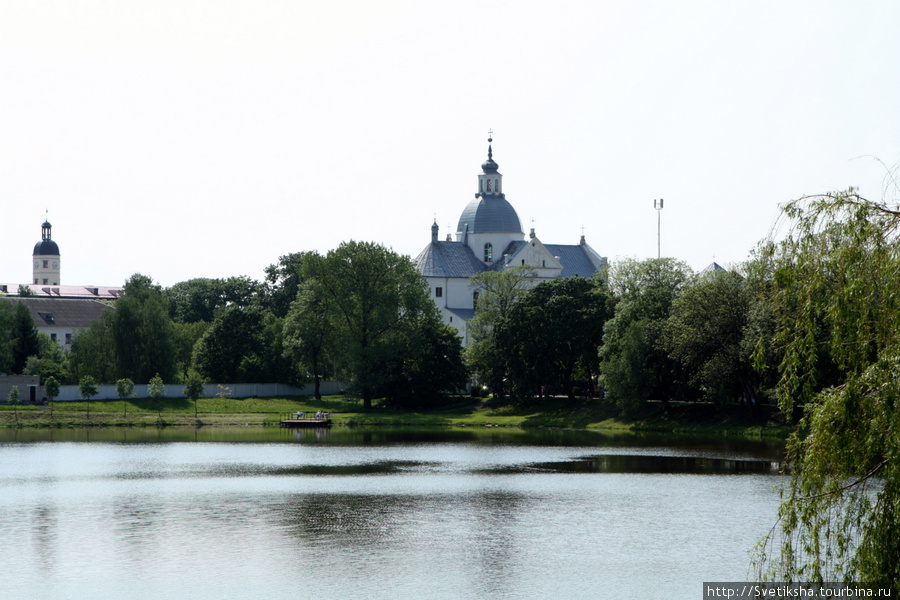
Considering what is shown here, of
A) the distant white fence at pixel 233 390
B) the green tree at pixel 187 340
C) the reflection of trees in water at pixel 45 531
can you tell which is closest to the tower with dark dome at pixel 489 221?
the distant white fence at pixel 233 390

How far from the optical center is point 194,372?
88.6m

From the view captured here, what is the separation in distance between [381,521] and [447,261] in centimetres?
8383

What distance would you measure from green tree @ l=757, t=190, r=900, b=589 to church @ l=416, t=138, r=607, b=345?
9334cm

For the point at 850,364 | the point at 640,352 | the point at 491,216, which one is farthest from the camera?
the point at 491,216

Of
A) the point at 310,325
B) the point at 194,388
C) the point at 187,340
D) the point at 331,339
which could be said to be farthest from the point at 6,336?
the point at 331,339

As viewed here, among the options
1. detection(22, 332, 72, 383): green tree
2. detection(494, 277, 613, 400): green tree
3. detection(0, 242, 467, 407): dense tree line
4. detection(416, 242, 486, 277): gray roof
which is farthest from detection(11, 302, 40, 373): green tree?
detection(494, 277, 613, 400): green tree

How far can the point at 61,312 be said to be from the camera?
5034 inches

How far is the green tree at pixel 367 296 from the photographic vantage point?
3285 inches

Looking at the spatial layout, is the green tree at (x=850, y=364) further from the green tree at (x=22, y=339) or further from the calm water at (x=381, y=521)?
the green tree at (x=22, y=339)

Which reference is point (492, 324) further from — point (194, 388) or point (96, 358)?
point (96, 358)

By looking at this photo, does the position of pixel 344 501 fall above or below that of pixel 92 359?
below

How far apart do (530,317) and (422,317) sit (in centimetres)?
1184

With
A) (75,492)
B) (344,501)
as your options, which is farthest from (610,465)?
(75,492)

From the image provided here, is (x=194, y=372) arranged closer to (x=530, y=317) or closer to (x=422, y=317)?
(x=422, y=317)
